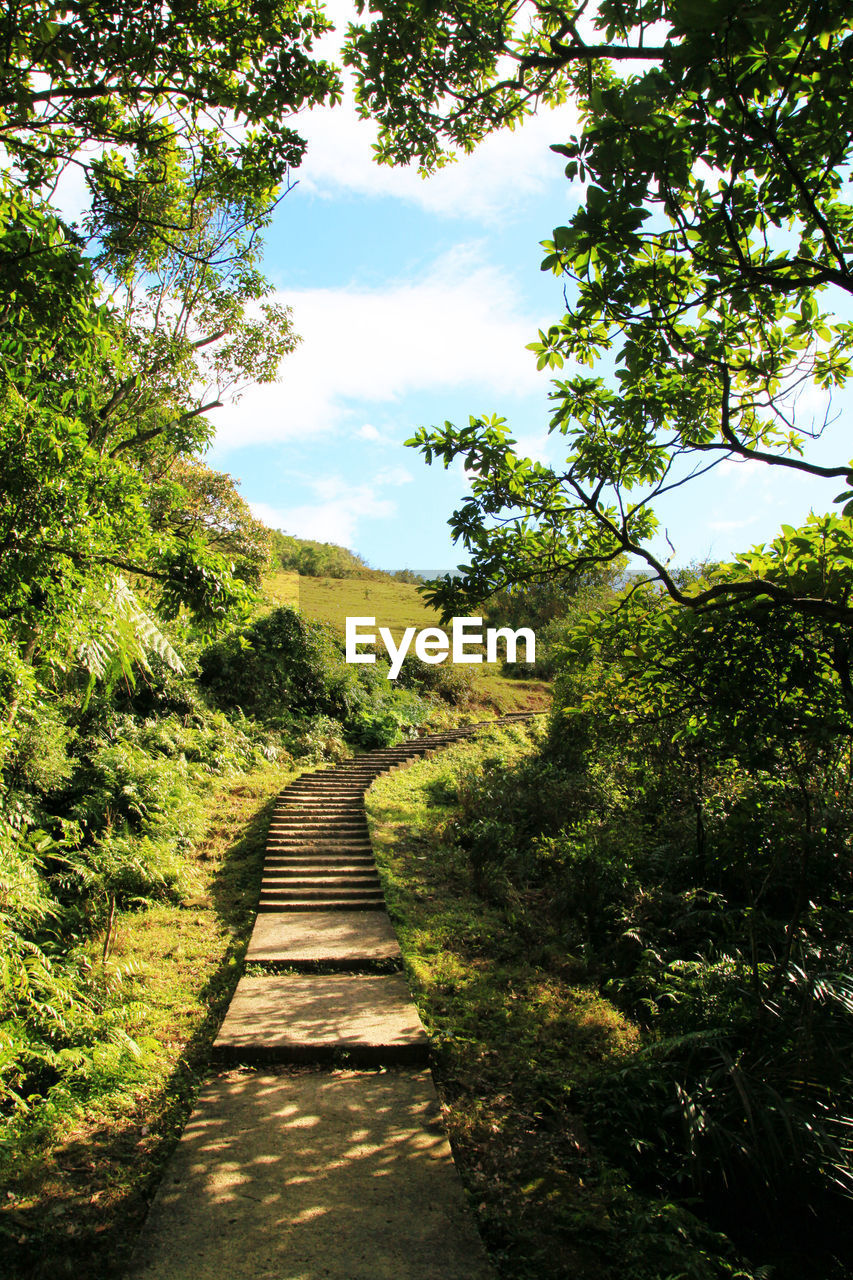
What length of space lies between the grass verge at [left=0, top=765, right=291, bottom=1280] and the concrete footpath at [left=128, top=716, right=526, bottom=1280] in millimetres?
194

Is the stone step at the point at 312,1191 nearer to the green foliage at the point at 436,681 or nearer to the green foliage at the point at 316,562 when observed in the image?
the green foliage at the point at 436,681

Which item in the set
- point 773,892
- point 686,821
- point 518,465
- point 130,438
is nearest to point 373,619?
point 130,438

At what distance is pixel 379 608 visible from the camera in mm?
33281

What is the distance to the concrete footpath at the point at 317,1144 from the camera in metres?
3.07

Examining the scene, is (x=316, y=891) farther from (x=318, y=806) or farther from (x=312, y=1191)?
(x=312, y=1191)

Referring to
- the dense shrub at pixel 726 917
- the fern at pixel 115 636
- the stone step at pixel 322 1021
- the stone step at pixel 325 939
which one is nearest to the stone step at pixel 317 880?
the stone step at pixel 325 939

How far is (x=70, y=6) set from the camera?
4.05 metres

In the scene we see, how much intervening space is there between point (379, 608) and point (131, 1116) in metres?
29.3

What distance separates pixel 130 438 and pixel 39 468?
7.32m

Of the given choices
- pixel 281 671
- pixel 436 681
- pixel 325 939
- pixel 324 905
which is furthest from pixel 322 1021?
pixel 436 681

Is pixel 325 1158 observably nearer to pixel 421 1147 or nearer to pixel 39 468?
pixel 421 1147

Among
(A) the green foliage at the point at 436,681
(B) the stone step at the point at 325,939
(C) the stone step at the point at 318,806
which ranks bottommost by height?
(B) the stone step at the point at 325,939

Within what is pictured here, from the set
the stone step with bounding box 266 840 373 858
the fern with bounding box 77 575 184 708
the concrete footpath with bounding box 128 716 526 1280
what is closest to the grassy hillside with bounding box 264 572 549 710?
the stone step with bounding box 266 840 373 858

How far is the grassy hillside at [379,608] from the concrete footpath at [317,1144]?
17.8m
